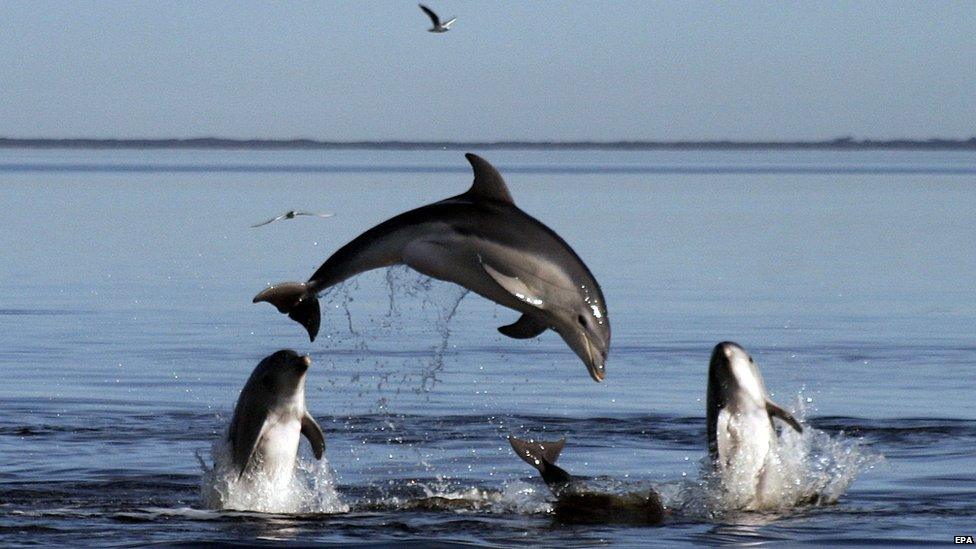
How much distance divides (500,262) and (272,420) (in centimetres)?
174

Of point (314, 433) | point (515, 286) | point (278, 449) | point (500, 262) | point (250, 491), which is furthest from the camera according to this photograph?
point (250, 491)

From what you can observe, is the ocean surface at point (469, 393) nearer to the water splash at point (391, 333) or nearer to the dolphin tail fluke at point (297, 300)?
the water splash at point (391, 333)

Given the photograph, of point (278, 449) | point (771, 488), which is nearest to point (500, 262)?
point (278, 449)

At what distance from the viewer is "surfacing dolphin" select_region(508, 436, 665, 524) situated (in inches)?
441

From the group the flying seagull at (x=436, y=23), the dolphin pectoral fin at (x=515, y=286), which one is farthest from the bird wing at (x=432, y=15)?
the dolphin pectoral fin at (x=515, y=286)

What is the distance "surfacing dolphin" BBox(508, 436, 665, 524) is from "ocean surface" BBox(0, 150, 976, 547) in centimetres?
13

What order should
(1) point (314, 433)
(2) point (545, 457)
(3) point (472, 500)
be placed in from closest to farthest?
(1) point (314, 433) < (2) point (545, 457) < (3) point (472, 500)

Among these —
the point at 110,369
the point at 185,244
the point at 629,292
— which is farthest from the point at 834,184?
the point at 110,369

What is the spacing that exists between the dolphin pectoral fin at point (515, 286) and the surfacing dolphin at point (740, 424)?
5.09 feet

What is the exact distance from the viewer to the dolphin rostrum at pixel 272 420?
10.8 m

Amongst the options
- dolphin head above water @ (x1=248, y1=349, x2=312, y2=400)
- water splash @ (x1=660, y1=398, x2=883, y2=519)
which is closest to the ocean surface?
water splash @ (x1=660, y1=398, x2=883, y2=519)

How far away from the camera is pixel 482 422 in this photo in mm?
15109

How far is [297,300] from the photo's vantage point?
35.0 feet

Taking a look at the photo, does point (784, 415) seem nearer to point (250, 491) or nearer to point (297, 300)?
point (297, 300)
